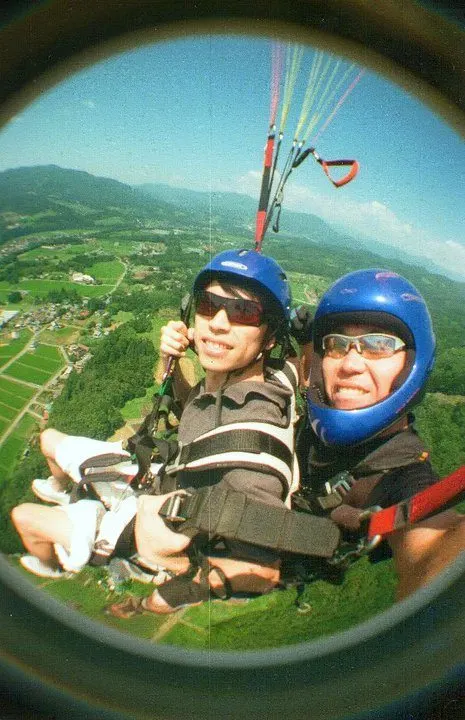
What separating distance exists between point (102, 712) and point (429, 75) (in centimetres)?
235

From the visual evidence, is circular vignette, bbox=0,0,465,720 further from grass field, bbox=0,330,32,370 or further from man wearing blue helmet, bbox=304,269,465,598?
grass field, bbox=0,330,32,370

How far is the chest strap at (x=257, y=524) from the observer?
1283 millimetres

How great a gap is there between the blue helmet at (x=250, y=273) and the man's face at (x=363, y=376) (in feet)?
1.10

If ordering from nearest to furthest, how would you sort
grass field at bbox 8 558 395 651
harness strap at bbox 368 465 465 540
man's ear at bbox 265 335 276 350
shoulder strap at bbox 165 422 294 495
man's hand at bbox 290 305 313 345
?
harness strap at bbox 368 465 465 540, shoulder strap at bbox 165 422 294 495, grass field at bbox 8 558 395 651, man's ear at bbox 265 335 276 350, man's hand at bbox 290 305 313 345

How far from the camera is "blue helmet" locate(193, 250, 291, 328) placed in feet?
5.23

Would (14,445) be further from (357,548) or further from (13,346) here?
(357,548)

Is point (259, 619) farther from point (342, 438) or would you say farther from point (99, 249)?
point (99, 249)

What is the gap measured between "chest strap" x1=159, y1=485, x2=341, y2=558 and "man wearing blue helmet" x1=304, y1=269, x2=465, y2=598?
16 centimetres

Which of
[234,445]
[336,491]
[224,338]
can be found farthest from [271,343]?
[336,491]

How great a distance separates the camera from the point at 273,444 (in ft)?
4.78

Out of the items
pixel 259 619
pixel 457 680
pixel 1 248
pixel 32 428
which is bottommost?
pixel 259 619

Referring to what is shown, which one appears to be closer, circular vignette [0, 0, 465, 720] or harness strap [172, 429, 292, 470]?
circular vignette [0, 0, 465, 720]

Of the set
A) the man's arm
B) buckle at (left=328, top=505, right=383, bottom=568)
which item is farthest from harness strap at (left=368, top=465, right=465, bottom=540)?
the man's arm

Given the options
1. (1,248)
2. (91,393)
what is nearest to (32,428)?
(91,393)
